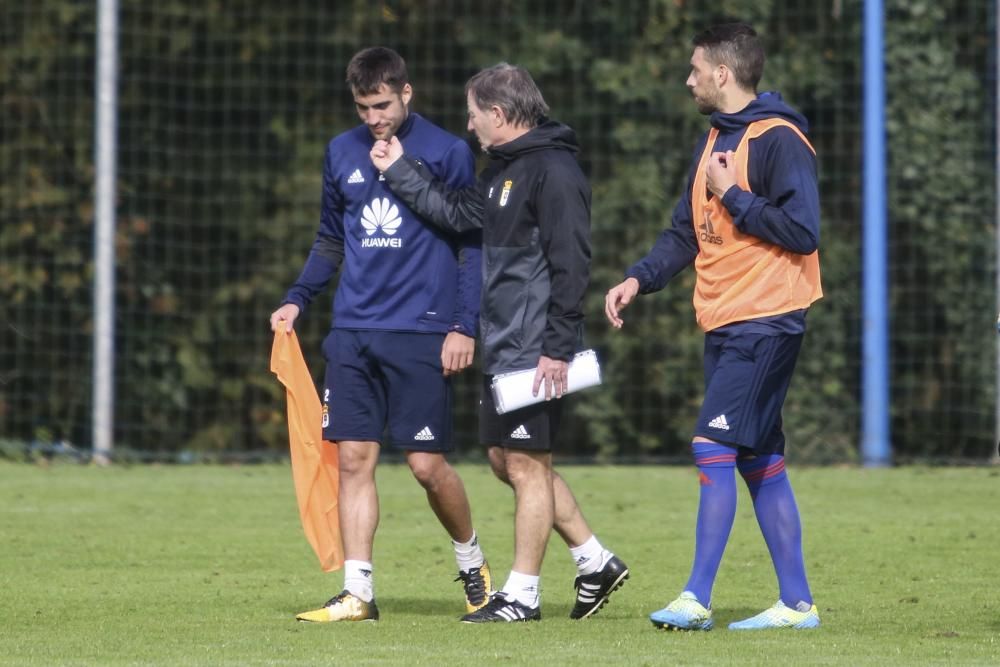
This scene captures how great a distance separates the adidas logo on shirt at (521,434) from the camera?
615cm

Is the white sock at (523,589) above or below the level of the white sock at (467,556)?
below

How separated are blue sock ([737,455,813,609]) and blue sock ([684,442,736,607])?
0.67 feet

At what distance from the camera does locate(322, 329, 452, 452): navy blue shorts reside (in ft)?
21.1

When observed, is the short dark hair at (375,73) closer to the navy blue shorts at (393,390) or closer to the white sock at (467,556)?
the navy blue shorts at (393,390)

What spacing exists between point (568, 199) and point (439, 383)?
83 centimetres

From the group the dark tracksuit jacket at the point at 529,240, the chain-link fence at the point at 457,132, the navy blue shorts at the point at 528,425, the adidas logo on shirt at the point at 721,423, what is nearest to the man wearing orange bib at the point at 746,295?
the adidas logo on shirt at the point at 721,423

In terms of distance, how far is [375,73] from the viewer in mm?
6383

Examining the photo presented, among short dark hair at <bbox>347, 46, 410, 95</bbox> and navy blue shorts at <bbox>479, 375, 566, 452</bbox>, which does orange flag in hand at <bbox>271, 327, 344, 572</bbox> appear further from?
short dark hair at <bbox>347, 46, 410, 95</bbox>

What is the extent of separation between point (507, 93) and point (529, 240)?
0.48 meters

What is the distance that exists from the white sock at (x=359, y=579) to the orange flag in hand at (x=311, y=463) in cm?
36

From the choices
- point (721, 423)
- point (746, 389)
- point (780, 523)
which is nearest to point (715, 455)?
point (721, 423)

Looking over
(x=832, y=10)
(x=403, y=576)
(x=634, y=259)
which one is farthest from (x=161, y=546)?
(x=832, y=10)

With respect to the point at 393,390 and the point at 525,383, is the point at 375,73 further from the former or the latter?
the point at 525,383

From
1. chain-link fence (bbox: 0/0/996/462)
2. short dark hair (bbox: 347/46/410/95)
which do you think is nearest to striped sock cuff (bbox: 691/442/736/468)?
short dark hair (bbox: 347/46/410/95)
